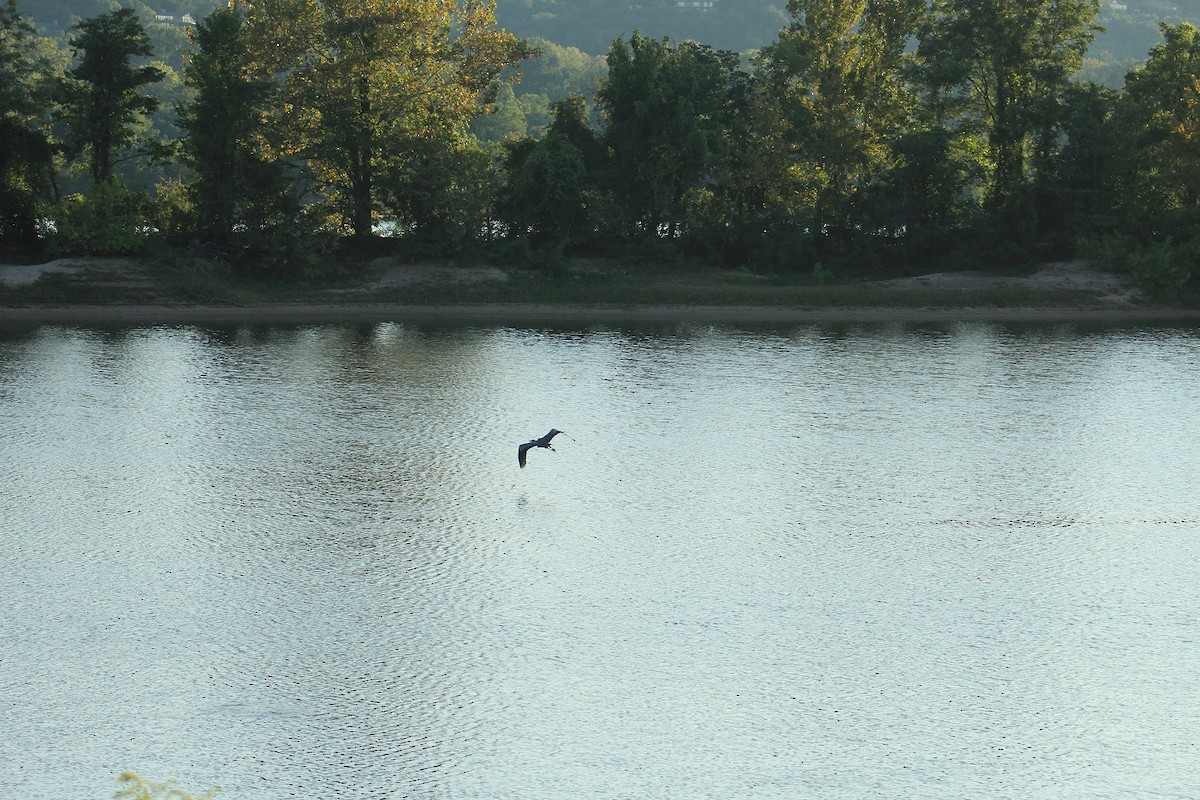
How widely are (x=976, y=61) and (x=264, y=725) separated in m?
45.1

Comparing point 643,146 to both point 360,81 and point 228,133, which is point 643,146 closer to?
point 360,81

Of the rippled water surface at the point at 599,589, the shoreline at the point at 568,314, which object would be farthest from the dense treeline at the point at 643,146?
the rippled water surface at the point at 599,589

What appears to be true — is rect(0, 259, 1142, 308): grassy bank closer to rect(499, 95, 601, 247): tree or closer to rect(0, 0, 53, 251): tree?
rect(499, 95, 601, 247): tree

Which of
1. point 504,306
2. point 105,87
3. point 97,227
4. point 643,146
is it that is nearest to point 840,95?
point 643,146

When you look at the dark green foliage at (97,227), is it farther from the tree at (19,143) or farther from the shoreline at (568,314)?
the shoreline at (568,314)

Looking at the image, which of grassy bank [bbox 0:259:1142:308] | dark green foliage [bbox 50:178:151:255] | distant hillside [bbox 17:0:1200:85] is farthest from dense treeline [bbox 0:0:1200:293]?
distant hillside [bbox 17:0:1200:85]

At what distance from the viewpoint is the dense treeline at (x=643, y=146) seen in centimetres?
4712

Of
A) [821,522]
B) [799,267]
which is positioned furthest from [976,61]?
[821,522]

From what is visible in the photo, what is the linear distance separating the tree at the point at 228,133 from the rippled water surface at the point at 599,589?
16.5 metres

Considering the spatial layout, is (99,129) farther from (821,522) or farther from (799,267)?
(821,522)

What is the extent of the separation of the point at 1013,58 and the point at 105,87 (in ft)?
111

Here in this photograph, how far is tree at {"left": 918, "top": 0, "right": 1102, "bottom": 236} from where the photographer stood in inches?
1978

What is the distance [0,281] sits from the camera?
44.1m

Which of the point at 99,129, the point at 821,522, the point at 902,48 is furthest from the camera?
the point at 902,48
